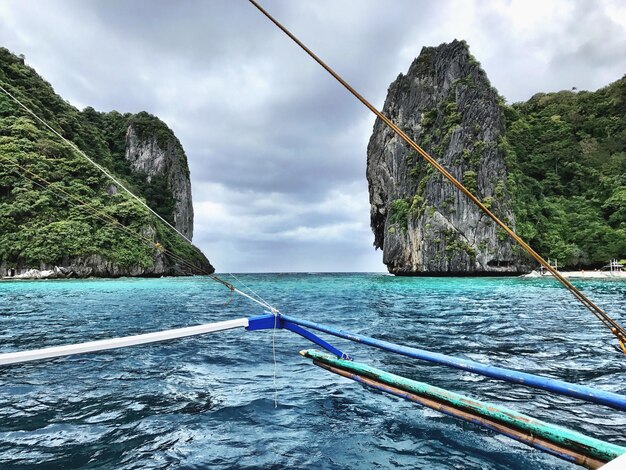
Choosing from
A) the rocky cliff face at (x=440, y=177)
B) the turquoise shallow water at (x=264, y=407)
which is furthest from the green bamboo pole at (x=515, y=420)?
the rocky cliff face at (x=440, y=177)

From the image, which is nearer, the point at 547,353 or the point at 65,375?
the point at 65,375

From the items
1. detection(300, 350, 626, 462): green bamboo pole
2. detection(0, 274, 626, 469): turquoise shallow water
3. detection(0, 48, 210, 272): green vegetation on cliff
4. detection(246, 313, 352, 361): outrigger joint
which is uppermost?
detection(0, 48, 210, 272): green vegetation on cliff

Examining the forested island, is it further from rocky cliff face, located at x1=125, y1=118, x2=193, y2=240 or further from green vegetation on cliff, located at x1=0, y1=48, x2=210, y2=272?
rocky cliff face, located at x1=125, y1=118, x2=193, y2=240

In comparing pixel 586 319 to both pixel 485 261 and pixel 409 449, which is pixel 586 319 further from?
pixel 485 261

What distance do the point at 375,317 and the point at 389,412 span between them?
29.3ft

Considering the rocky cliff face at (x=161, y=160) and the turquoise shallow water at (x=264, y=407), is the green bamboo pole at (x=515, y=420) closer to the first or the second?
the turquoise shallow water at (x=264, y=407)

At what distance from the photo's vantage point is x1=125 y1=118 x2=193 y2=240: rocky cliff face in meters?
101

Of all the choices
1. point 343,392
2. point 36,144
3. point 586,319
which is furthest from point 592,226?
point 36,144

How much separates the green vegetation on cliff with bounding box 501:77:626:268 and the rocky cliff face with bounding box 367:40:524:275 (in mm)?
4949

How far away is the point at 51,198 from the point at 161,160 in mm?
48008

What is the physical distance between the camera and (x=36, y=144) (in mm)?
57938

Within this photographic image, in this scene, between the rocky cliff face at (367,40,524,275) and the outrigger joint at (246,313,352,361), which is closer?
the outrigger joint at (246,313,352,361)

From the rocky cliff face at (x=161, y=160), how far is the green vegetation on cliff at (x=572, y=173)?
289 ft

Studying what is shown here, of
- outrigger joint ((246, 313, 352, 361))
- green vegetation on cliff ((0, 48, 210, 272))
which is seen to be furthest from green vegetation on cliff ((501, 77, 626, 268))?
green vegetation on cliff ((0, 48, 210, 272))
